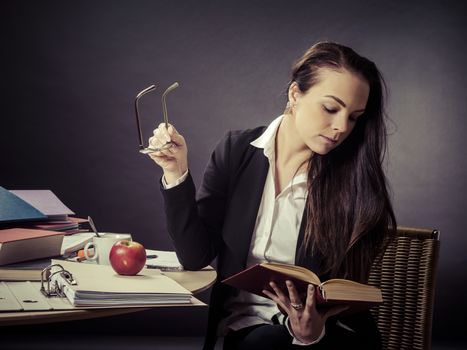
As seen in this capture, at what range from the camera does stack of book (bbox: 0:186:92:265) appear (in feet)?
4.80

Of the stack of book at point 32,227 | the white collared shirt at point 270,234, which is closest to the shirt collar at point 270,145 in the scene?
the white collared shirt at point 270,234

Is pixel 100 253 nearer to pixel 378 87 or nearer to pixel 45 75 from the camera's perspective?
pixel 378 87

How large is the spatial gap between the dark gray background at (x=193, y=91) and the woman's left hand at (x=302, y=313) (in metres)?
2.11

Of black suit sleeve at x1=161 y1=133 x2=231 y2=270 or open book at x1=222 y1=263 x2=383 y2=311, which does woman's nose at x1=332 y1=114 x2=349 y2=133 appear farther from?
open book at x1=222 y1=263 x2=383 y2=311

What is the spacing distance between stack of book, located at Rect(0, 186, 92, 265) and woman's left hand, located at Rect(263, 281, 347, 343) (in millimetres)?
563

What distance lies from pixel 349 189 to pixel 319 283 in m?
0.61

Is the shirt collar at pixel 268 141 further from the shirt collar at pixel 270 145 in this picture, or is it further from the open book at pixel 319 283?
the open book at pixel 319 283

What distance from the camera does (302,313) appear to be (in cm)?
152

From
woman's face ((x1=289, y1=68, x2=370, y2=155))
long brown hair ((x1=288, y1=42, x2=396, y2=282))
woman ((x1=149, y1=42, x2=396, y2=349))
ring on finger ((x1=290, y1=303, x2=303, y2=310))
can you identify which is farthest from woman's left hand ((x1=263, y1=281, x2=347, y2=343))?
woman's face ((x1=289, y1=68, x2=370, y2=155))

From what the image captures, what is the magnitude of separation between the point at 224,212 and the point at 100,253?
0.44 m

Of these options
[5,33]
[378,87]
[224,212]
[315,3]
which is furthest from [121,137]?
[378,87]

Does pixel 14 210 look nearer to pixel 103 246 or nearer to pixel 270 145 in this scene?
pixel 103 246

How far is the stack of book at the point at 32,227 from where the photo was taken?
146 cm

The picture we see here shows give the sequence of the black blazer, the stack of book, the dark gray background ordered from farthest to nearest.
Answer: the dark gray background → the black blazer → the stack of book
